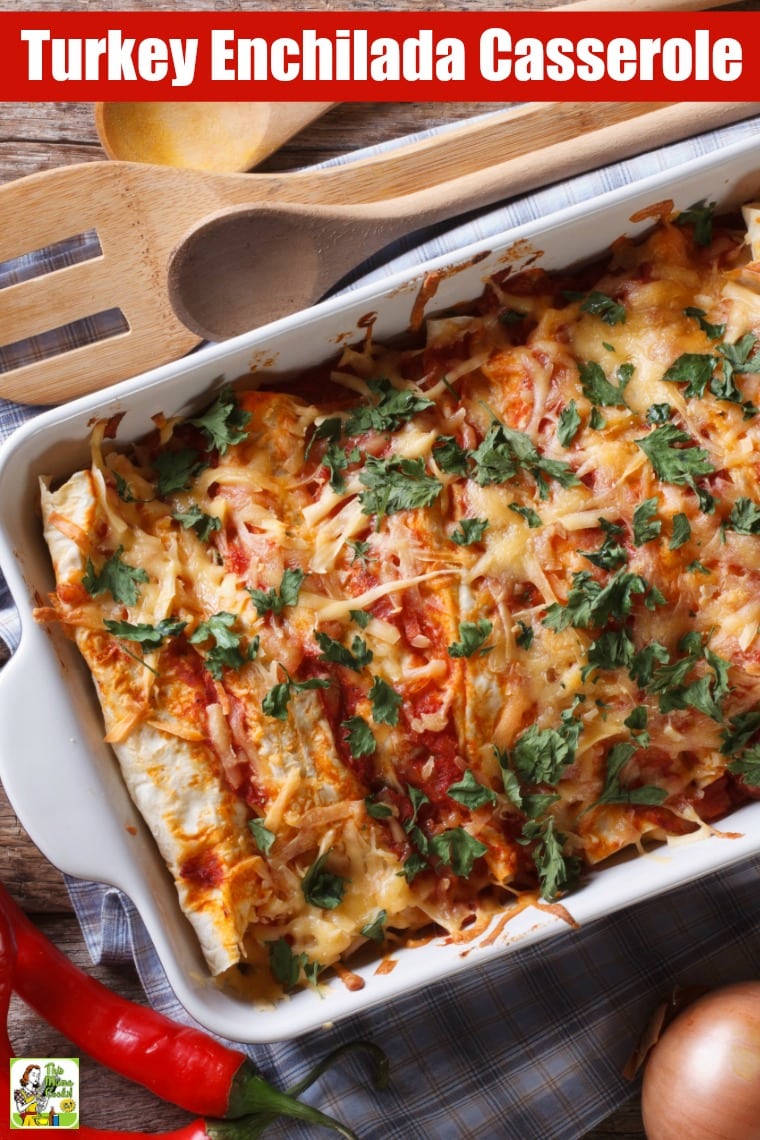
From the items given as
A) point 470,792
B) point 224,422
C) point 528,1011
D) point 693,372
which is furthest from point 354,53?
point 528,1011

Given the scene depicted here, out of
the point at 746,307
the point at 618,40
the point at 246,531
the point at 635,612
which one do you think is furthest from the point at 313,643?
the point at 618,40

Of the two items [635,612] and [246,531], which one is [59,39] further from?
[635,612]

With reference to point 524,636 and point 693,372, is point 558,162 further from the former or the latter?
point 524,636

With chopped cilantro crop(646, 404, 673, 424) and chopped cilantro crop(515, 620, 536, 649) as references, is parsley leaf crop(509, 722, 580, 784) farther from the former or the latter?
chopped cilantro crop(646, 404, 673, 424)

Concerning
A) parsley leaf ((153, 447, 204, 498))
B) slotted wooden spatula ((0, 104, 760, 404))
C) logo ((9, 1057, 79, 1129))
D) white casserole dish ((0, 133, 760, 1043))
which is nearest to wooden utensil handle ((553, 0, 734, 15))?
slotted wooden spatula ((0, 104, 760, 404))

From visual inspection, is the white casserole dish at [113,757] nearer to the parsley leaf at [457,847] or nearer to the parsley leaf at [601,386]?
the parsley leaf at [457,847]

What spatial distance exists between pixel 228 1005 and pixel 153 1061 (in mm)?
532

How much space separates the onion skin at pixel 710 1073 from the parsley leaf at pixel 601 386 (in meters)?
1.45

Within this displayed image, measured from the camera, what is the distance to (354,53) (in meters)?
2.89

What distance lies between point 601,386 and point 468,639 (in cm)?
64

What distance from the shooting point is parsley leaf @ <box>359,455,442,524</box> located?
2268mm

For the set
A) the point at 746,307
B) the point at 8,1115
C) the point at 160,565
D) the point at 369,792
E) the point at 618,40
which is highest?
the point at 618,40

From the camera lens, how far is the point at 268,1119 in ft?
8.61

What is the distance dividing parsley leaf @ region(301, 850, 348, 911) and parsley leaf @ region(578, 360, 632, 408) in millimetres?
1132
